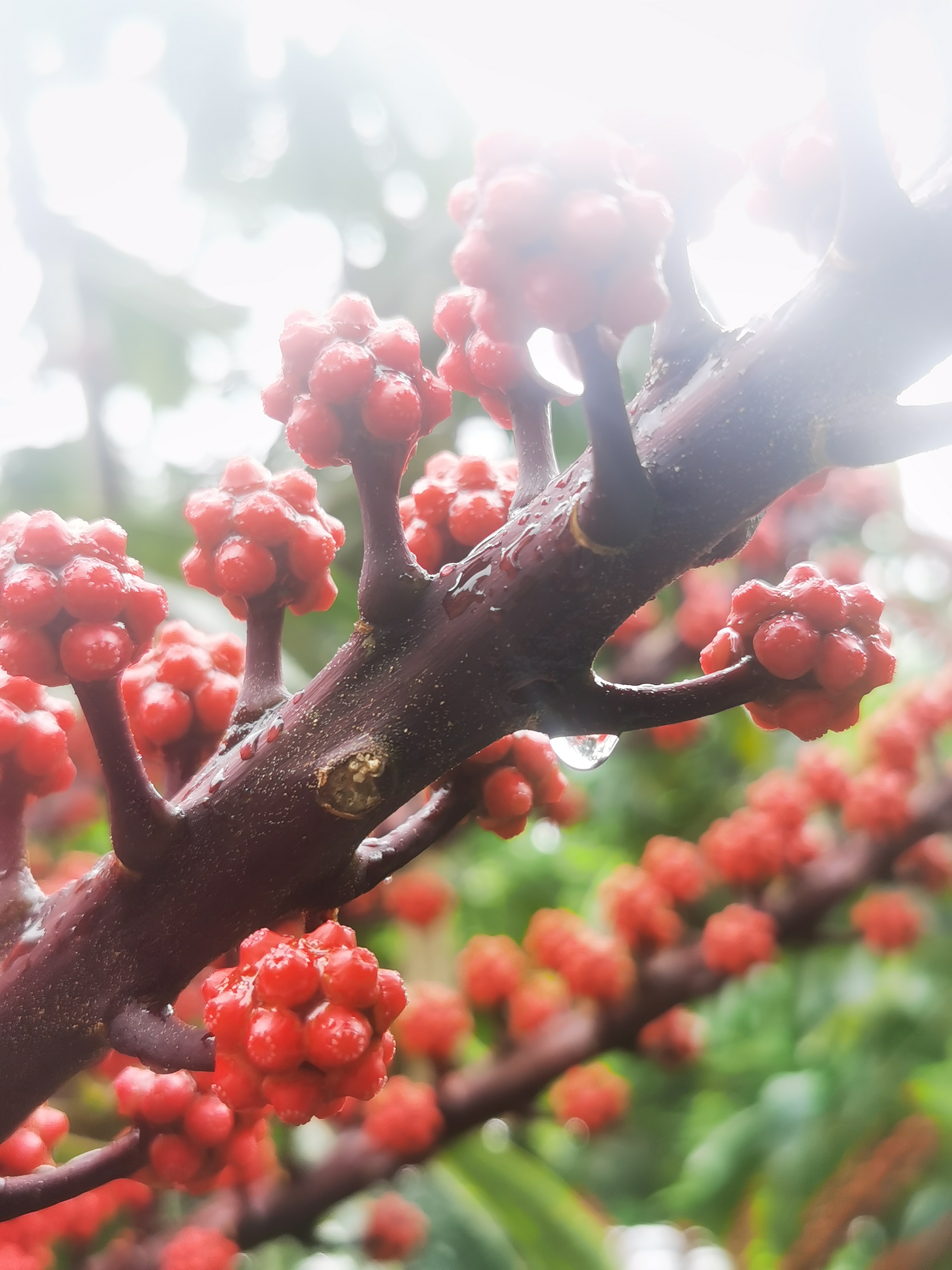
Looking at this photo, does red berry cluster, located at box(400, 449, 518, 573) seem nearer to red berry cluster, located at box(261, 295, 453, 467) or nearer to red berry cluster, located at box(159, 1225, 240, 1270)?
red berry cluster, located at box(261, 295, 453, 467)

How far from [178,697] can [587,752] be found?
Answer: 0.33 m

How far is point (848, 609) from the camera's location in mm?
667

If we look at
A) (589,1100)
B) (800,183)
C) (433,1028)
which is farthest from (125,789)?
(589,1100)

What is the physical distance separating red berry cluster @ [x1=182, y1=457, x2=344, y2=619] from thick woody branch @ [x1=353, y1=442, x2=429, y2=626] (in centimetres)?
9

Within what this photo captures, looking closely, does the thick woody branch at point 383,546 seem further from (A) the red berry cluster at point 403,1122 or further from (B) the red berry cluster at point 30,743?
(A) the red berry cluster at point 403,1122

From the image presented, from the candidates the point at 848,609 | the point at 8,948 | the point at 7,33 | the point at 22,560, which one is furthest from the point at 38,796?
the point at 7,33


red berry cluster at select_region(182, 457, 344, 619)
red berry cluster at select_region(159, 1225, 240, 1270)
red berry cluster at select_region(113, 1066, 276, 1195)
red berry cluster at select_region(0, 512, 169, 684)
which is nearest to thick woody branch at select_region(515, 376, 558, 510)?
red berry cluster at select_region(182, 457, 344, 619)

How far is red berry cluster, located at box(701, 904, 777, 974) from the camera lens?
1914mm

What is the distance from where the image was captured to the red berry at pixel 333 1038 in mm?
560

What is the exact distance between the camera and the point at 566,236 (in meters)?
0.46

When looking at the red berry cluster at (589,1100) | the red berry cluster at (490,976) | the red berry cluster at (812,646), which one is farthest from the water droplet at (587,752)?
the red berry cluster at (589,1100)

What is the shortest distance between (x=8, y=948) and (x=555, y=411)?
7.31ft

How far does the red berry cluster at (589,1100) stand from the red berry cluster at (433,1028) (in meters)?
0.44

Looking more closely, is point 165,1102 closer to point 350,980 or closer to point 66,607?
point 350,980
